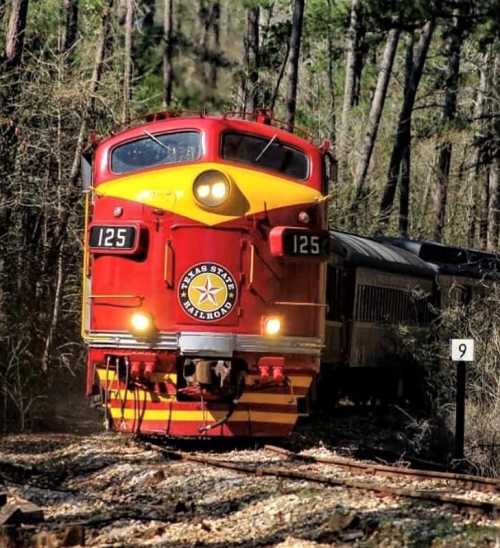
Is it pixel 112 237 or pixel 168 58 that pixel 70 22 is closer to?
pixel 168 58

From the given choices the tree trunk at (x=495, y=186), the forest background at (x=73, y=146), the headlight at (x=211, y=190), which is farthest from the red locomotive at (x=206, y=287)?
the tree trunk at (x=495, y=186)

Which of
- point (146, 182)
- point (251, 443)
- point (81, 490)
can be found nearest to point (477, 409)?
point (251, 443)

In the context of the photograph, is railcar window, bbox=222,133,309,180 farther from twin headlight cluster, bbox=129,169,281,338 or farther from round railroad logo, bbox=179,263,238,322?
round railroad logo, bbox=179,263,238,322

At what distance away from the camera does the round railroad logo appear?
11188 mm

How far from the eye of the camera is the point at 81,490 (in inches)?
369

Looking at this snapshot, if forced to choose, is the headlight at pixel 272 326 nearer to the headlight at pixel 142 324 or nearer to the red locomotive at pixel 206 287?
the red locomotive at pixel 206 287

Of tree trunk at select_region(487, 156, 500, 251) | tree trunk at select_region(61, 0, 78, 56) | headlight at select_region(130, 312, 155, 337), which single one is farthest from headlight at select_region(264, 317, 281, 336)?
tree trunk at select_region(61, 0, 78, 56)

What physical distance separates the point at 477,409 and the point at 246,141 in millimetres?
4534

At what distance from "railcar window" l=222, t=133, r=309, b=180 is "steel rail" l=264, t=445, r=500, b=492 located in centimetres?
294

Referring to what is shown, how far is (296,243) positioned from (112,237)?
73.6 inches

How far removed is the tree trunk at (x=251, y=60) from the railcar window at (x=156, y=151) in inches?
434

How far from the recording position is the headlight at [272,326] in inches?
445

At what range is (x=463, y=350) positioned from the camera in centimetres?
1180

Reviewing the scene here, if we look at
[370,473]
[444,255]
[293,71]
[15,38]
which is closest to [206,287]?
[370,473]
